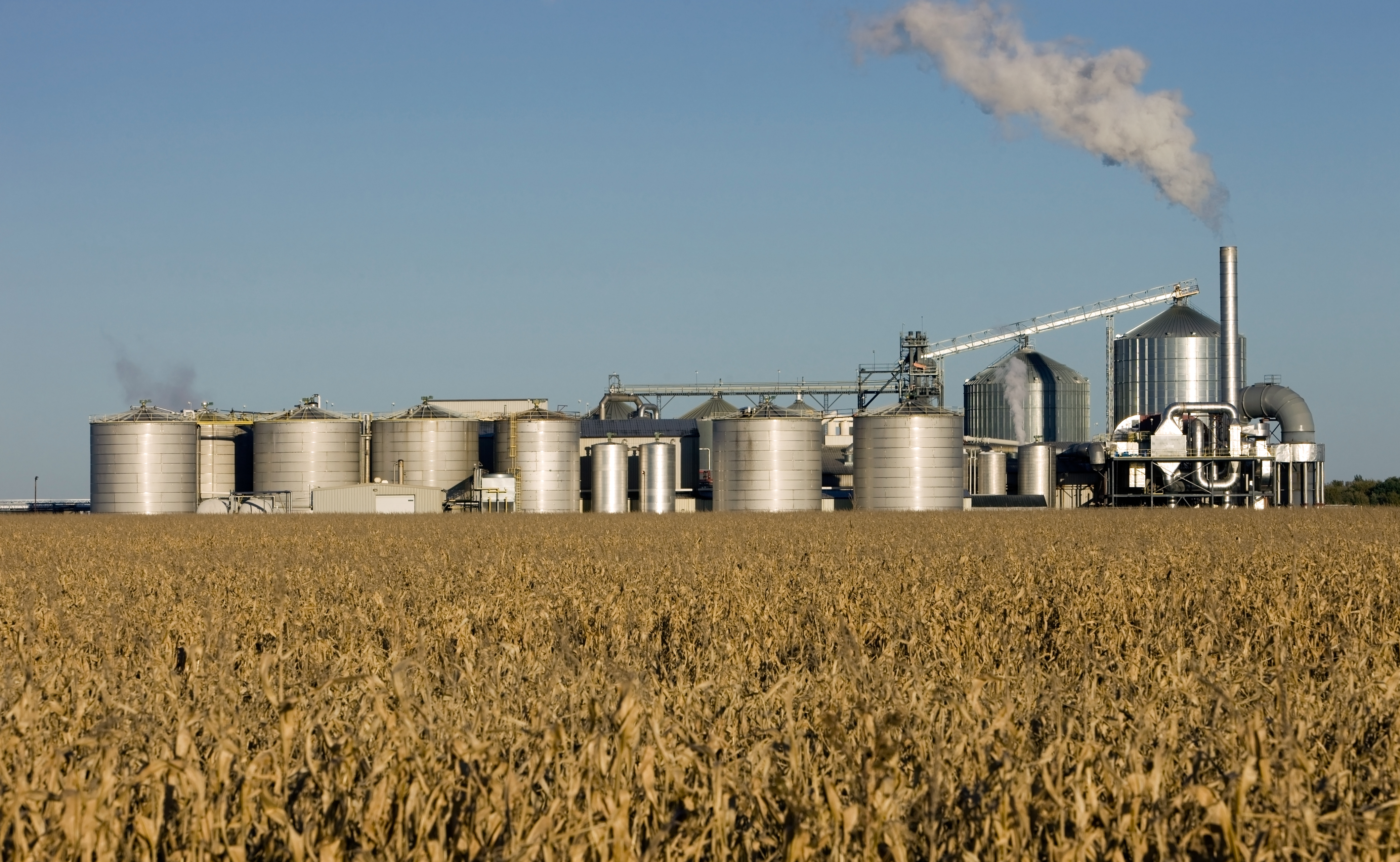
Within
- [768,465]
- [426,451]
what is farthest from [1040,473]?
[426,451]

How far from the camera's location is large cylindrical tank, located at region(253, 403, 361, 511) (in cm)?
7356

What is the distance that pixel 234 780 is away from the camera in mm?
5754

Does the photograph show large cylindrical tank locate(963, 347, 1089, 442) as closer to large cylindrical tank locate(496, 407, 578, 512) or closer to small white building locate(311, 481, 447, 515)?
large cylindrical tank locate(496, 407, 578, 512)

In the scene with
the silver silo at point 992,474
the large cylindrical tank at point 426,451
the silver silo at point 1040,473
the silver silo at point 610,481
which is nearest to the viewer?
the large cylindrical tank at point 426,451

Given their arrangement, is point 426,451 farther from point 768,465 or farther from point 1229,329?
point 1229,329

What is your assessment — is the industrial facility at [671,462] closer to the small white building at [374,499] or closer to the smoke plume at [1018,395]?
the small white building at [374,499]

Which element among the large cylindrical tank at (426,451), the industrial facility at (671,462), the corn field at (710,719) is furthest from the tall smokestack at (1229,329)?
the corn field at (710,719)

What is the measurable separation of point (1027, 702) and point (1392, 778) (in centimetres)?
168

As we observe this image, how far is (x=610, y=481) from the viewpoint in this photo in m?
76.0

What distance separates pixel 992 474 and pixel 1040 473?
5.09m

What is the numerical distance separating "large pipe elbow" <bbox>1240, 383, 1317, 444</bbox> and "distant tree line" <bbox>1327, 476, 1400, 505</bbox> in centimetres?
2116

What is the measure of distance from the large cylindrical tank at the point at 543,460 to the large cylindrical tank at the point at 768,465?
780cm

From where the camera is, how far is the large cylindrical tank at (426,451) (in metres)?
75.2

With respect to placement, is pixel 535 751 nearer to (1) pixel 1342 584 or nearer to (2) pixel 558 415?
(1) pixel 1342 584
